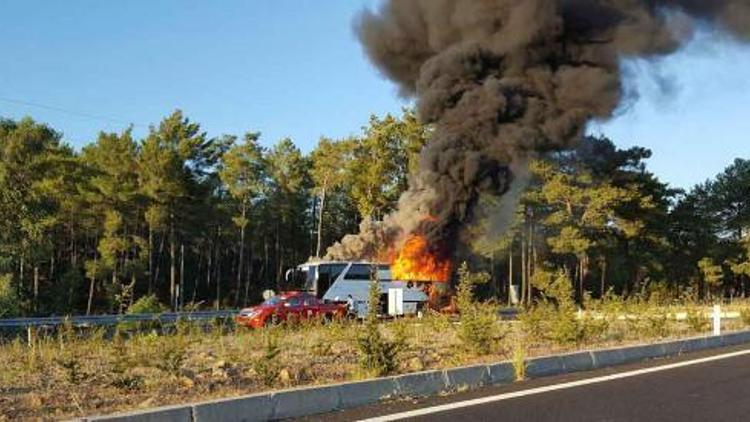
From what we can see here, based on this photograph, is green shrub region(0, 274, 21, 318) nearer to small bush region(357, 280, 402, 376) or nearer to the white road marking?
small bush region(357, 280, 402, 376)

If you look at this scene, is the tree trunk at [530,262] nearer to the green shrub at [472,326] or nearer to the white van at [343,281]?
the white van at [343,281]

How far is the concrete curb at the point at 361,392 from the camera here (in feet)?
23.2

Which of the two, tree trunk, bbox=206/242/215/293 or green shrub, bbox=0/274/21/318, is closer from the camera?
green shrub, bbox=0/274/21/318

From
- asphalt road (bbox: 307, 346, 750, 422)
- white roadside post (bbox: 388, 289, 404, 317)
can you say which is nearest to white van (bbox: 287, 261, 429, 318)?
white roadside post (bbox: 388, 289, 404, 317)

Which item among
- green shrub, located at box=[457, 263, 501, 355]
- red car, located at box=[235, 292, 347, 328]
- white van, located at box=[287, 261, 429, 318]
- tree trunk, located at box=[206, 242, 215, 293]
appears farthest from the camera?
tree trunk, located at box=[206, 242, 215, 293]

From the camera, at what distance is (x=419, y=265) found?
33500 millimetres

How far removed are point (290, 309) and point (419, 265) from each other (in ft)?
26.7

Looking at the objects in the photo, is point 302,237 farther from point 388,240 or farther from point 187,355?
point 187,355

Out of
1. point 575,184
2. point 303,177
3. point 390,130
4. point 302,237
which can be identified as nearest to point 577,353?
point 575,184

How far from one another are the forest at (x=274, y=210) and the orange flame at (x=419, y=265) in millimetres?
4144

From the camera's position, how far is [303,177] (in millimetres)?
61062

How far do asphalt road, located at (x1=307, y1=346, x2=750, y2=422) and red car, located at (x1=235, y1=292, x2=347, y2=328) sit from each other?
51.4ft

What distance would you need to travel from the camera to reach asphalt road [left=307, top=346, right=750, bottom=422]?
7.69 metres

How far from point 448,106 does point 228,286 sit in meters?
42.6
